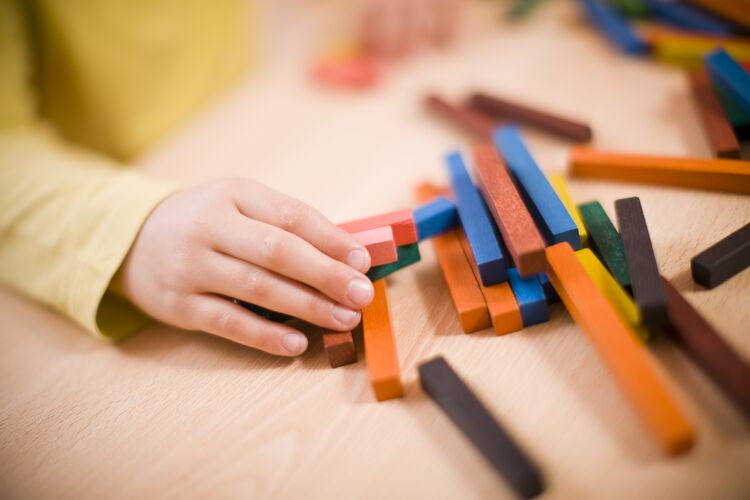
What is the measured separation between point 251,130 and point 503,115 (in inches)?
26.6

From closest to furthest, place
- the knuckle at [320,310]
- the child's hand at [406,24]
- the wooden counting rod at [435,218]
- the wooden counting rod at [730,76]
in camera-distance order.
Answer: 1. the knuckle at [320,310]
2. the wooden counting rod at [435,218]
3. the wooden counting rod at [730,76]
4. the child's hand at [406,24]

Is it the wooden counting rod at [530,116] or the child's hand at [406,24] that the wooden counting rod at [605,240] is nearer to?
the wooden counting rod at [530,116]

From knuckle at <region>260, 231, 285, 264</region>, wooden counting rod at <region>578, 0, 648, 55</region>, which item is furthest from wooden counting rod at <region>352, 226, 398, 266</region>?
wooden counting rod at <region>578, 0, 648, 55</region>

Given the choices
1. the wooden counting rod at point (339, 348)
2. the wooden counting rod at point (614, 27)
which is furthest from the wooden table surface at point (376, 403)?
the wooden counting rod at point (614, 27)

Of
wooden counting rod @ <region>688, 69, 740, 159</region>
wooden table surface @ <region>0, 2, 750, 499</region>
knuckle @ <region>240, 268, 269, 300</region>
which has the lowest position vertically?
wooden table surface @ <region>0, 2, 750, 499</region>

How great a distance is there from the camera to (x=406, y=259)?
887 millimetres

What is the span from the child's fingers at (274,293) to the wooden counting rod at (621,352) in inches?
12.1

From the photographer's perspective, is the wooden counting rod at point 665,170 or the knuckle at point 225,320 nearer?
the knuckle at point 225,320

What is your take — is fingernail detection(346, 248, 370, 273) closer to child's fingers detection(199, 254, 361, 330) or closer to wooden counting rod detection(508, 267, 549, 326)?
child's fingers detection(199, 254, 361, 330)

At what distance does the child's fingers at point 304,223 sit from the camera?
2.59ft

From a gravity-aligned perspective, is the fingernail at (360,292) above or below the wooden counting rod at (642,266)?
below

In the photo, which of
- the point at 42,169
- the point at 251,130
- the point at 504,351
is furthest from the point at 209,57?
the point at 504,351

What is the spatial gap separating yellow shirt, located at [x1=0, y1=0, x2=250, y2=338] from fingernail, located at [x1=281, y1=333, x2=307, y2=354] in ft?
1.13

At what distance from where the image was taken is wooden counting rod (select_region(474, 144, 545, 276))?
0.73 meters
